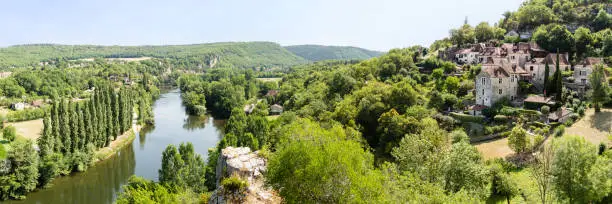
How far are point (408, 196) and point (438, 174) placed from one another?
237 inches

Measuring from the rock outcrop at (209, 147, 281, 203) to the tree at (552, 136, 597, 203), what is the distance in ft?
45.2

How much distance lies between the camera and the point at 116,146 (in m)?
50.5

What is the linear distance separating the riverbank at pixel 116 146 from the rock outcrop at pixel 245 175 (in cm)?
3226

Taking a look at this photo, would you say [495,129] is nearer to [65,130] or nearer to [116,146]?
[65,130]

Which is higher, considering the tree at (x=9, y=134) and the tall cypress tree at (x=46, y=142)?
the tall cypress tree at (x=46, y=142)

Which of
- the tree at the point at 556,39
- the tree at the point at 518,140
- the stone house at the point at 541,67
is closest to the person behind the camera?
the tree at the point at 518,140

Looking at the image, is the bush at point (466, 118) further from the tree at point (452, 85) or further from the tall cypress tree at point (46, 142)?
the tall cypress tree at point (46, 142)

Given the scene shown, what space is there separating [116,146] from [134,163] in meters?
6.82

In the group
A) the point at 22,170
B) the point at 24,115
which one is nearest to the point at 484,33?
the point at 22,170

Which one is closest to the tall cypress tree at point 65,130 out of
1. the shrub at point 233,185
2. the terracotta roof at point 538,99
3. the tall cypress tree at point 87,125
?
the tall cypress tree at point 87,125

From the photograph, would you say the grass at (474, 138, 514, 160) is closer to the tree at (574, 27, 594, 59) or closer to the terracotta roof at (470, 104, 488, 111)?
the terracotta roof at (470, 104, 488, 111)

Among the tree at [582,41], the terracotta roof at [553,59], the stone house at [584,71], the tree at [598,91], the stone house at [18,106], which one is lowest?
the stone house at [18,106]

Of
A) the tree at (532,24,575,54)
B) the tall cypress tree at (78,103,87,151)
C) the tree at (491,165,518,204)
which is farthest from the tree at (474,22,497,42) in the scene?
the tall cypress tree at (78,103,87,151)

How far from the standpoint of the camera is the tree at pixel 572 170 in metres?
18.5
